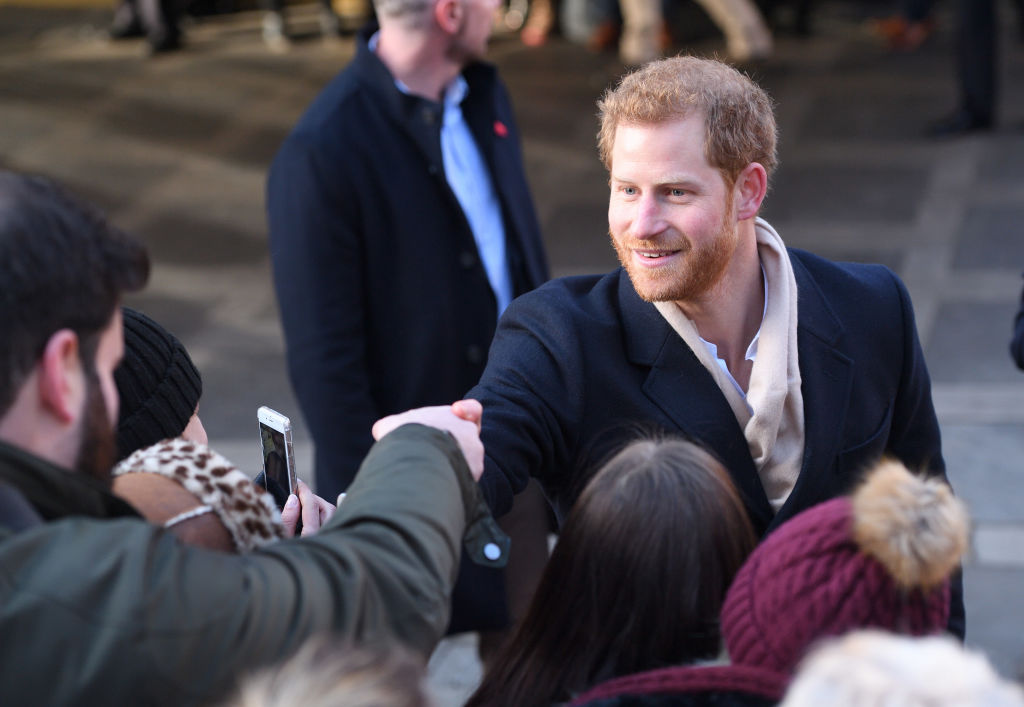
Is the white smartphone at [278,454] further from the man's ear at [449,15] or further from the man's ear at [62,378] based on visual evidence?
the man's ear at [449,15]

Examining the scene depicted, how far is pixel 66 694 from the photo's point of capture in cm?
142

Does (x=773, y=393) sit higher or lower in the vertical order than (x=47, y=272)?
lower

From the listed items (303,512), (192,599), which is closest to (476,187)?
(303,512)

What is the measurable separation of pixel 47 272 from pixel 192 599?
0.43 meters

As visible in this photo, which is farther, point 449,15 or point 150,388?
point 449,15

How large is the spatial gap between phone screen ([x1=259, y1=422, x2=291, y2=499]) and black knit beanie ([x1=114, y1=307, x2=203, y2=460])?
0.19 meters

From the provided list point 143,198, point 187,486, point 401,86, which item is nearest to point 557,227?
point 143,198

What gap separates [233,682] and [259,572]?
14 centimetres

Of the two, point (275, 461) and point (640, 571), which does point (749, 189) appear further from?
point (275, 461)

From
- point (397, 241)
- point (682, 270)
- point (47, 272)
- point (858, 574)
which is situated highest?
point (47, 272)

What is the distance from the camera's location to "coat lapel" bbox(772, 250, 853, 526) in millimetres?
2418

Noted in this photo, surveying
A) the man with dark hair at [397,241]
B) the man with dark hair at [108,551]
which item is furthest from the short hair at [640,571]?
the man with dark hair at [397,241]

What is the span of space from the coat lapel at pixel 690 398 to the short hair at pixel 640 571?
41 centimetres

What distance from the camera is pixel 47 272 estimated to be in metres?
1.54
